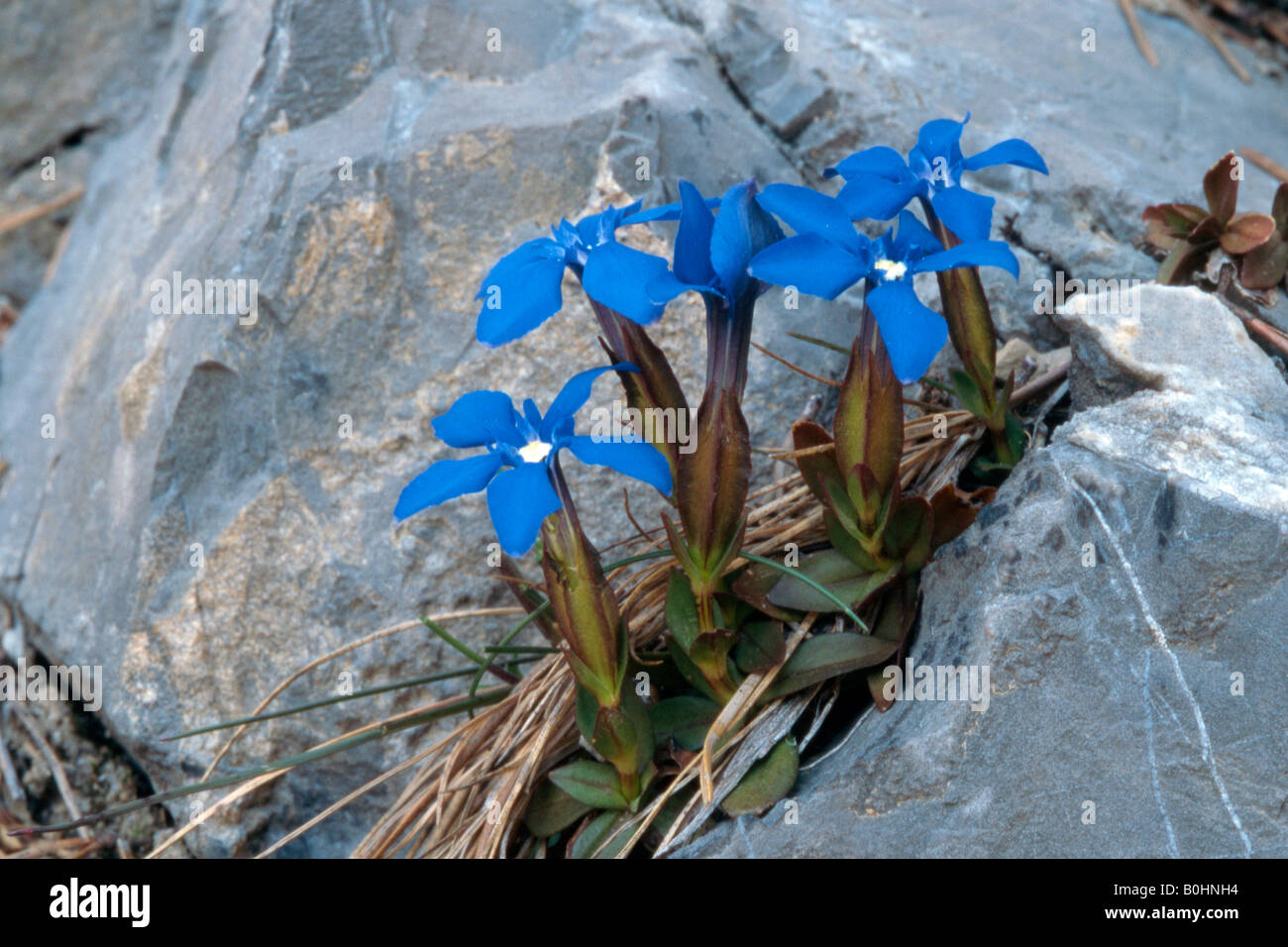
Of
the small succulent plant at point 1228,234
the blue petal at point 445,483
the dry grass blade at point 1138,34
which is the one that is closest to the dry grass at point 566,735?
the small succulent plant at point 1228,234

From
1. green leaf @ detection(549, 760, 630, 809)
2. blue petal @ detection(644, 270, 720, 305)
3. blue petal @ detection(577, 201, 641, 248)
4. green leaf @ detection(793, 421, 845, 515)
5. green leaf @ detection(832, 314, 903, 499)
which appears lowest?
green leaf @ detection(549, 760, 630, 809)

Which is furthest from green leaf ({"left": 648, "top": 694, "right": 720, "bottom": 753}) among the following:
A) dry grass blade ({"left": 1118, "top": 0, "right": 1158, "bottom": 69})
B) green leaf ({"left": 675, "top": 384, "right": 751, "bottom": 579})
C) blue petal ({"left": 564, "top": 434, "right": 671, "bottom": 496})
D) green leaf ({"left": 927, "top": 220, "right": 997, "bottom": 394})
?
dry grass blade ({"left": 1118, "top": 0, "right": 1158, "bottom": 69})

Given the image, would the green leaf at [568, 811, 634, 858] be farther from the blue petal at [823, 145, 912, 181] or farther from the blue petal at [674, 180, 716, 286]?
the blue petal at [823, 145, 912, 181]

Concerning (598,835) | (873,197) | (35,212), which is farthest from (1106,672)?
(35,212)

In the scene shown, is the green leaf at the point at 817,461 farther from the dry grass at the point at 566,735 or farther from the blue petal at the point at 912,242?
the blue petal at the point at 912,242

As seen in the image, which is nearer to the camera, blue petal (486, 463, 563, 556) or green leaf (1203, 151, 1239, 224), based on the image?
A: blue petal (486, 463, 563, 556)
